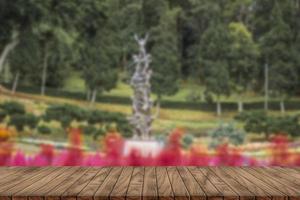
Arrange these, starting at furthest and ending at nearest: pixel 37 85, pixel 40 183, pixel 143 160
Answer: pixel 37 85 → pixel 143 160 → pixel 40 183

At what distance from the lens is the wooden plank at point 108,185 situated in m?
1.39

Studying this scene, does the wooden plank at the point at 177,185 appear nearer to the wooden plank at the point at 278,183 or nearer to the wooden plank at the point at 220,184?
the wooden plank at the point at 220,184

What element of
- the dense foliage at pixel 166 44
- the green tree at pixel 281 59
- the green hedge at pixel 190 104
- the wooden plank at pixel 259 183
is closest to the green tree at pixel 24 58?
the dense foliage at pixel 166 44

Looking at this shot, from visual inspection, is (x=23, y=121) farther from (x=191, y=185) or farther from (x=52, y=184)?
(x=191, y=185)

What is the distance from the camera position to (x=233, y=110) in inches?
218

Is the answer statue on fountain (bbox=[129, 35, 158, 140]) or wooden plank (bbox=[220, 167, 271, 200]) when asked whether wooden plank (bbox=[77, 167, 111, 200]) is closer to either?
wooden plank (bbox=[220, 167, 271, 200])

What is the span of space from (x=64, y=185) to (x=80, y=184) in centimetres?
6

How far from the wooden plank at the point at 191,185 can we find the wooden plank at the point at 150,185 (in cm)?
11

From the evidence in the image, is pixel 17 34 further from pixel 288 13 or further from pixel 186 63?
pixel 288 13

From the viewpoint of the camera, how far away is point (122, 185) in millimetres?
1613

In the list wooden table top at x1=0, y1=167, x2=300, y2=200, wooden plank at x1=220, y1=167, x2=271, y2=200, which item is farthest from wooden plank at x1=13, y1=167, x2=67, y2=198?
wooden plank at x1=220, y1=167, x2=271, y2=200

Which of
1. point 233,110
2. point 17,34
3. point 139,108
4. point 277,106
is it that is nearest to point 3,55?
point 17,34

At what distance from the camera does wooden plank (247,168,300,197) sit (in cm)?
147

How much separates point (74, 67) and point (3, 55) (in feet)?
2.83
